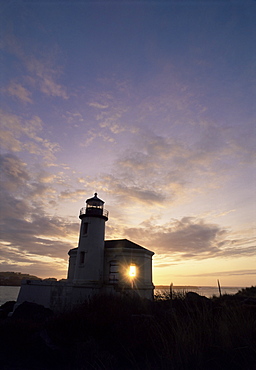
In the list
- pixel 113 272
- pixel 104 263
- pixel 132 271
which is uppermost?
pixel 104 263

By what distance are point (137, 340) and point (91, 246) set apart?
609 inches

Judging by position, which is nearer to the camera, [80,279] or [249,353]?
[249,353]

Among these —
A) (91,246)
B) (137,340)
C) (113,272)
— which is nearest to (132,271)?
(113,272)

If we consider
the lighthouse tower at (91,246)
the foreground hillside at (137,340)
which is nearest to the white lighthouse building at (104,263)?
the lighthouse tower at (91,246)

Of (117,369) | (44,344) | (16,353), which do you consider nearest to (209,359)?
(117,369)

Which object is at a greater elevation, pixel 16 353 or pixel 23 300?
pixel 23 300

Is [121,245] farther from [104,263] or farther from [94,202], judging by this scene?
[94,202]

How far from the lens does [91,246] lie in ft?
74.5

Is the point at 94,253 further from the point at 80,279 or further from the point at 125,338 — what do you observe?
the point at 125,338

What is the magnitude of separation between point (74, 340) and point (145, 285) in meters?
15.5

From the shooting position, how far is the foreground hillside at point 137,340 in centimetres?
574

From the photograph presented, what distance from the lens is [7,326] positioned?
11.7m

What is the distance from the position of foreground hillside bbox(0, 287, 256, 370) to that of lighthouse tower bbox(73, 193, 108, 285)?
10617 millimetres

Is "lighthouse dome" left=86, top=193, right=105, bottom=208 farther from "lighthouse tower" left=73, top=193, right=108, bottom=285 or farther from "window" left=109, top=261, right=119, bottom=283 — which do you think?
"window" left=109, top=261, right=119, bottom=283
